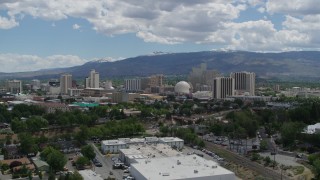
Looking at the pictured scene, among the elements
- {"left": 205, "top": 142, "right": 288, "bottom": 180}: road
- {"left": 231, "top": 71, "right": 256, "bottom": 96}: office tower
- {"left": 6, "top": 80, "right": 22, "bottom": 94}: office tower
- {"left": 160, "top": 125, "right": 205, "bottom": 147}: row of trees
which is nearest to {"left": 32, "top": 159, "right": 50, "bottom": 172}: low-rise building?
{"left": 205, "top": 142, "right": 288, "bottom": 180}: road

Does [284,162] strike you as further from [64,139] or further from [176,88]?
[176,88]

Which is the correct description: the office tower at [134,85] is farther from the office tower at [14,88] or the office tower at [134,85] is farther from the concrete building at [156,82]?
the office tower at [14,88]

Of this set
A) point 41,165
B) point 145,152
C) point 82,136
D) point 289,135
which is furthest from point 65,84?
point 41,165

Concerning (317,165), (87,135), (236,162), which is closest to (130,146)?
(87,135)

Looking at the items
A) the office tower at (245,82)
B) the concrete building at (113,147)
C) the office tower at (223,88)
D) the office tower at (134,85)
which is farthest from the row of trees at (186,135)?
the office tower at (134,85)

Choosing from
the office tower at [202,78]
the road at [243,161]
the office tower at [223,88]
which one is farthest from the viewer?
the office tower at [202,78]

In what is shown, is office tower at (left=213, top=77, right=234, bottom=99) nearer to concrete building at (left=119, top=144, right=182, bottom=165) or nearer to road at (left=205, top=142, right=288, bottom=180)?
road at (left=205, top=142, right=288, bottom=180)
